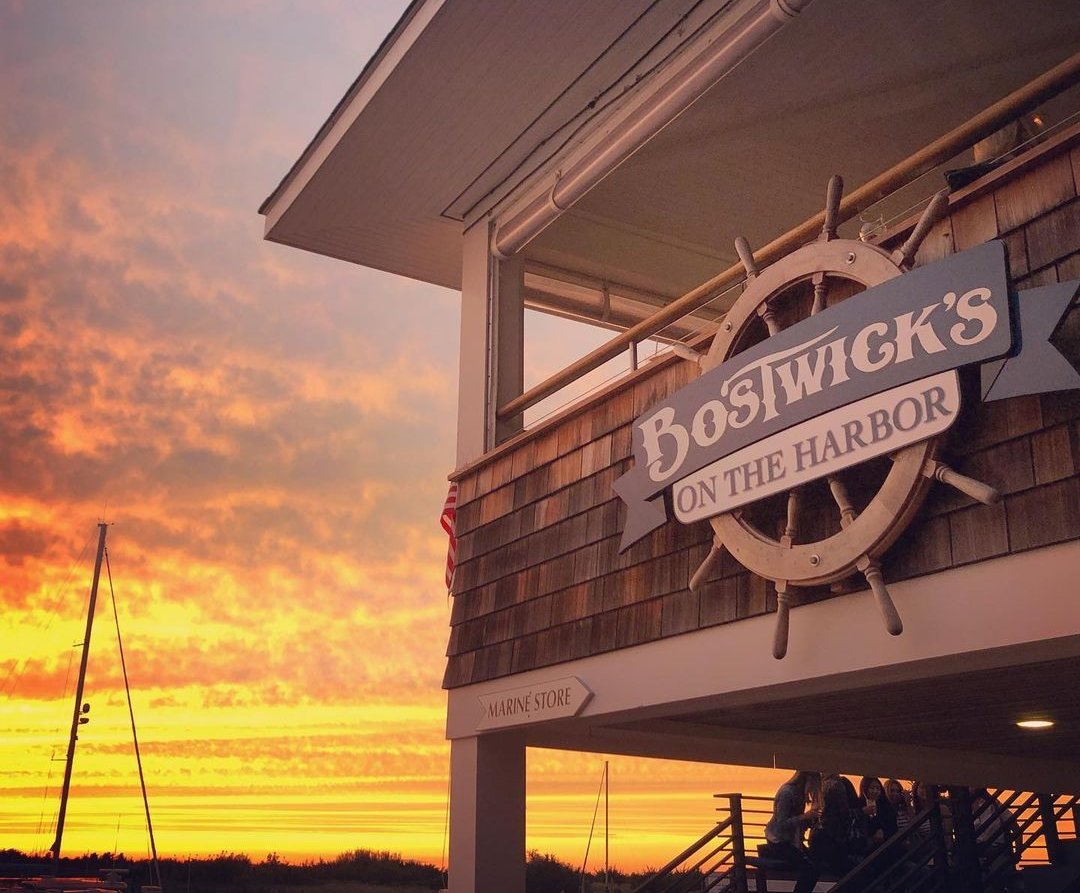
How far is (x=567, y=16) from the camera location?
5.47 meters

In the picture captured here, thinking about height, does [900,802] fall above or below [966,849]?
above

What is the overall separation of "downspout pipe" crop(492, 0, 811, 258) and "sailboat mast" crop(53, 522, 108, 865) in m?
13.0

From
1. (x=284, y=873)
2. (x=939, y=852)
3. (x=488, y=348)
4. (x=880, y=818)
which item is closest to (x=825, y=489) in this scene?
(x=488, y=348)

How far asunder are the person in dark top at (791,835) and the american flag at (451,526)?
2543mm

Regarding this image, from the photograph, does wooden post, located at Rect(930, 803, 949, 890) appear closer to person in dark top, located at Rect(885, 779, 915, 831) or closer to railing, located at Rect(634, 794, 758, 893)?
railing, located at Rect(634, 794, 758, 893)

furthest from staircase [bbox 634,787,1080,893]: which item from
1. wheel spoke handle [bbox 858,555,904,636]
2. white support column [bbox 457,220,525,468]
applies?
wheel spoke handle [bbox 858,555,904,636]

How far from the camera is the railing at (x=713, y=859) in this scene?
685 cm

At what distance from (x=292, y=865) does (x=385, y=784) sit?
3.74 m

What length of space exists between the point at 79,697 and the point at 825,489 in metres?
15.9

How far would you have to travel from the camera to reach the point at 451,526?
6672 mm

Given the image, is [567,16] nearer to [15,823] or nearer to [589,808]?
[589,808]

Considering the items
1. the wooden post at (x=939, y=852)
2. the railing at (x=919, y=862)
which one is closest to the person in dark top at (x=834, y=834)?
the railing at (x=919, y=862)

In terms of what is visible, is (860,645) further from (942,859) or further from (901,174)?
(942,859)

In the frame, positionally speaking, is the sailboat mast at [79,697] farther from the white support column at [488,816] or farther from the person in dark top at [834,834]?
the person in dark top at [834,834]
